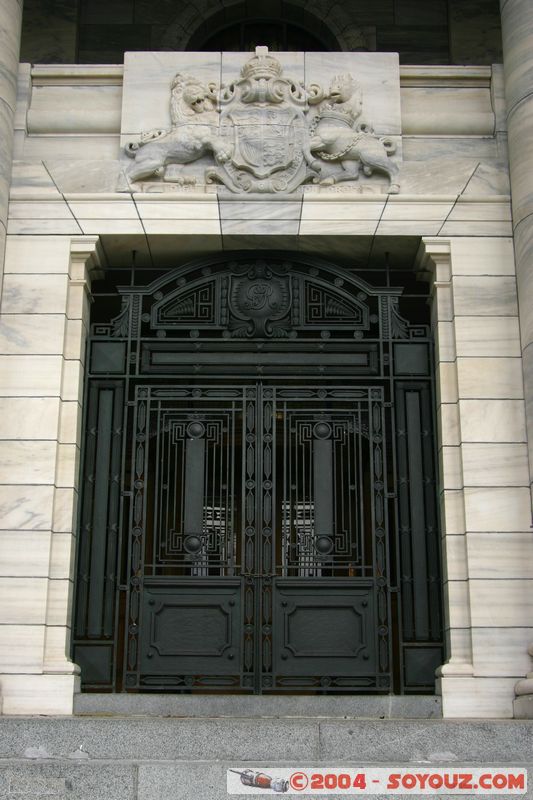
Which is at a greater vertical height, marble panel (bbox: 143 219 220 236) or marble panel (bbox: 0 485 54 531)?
marble panel (bbox: 143 219 220 236)

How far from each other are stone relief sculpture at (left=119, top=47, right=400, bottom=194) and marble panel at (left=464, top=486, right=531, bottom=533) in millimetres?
3694

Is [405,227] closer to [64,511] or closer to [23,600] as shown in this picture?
[64,511]

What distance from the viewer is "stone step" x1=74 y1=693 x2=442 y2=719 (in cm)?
1058

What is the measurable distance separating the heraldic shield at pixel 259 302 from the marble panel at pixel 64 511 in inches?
108

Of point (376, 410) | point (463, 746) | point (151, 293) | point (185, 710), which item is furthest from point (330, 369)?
point (463, 746)

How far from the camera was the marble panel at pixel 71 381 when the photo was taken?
11859 millimetres

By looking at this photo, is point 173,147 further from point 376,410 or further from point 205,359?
point 376,410

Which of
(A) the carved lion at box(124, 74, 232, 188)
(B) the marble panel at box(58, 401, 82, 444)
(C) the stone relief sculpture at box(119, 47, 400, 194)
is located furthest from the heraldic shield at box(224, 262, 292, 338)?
(B) the marble panel at box(58, 401, 82, 444)

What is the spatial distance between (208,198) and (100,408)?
2.71m

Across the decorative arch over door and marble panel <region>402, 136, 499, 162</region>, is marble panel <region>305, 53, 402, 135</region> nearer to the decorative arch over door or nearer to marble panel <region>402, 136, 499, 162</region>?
marble panel <region>402, 136, 499, 162</region>

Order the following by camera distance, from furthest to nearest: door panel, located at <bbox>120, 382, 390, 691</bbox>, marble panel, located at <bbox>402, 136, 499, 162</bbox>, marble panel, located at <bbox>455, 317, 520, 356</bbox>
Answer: marble panel, located at <bbox>402, 136, 499, 162</bbox>, marble panel, located at <bbox>455, 317, 520, 356</bbox>, door panel, located at <bbox>120, 382, 390, 691</bbox>

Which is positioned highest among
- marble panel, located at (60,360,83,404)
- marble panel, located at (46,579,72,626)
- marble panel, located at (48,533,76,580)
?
marble panel, located at (60,360,83,404)

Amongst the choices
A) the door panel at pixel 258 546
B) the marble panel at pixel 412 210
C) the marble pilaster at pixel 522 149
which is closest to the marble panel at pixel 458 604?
the door panel at pixel 258 546

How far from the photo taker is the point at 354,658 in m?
11.4
